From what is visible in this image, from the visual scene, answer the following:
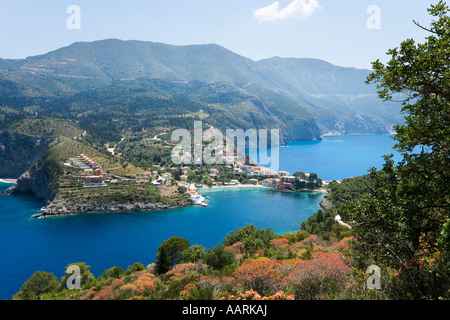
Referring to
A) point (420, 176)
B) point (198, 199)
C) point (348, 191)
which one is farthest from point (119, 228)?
point (420, 176)

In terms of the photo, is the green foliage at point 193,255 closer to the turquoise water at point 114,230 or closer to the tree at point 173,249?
the tree at point 173,249

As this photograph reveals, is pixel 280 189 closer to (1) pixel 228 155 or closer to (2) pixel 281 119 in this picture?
(1) pixel 228 155

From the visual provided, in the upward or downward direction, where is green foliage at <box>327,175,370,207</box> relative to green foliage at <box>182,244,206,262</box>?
downward

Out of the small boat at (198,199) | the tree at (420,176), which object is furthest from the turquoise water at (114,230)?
the tree at (420,176)

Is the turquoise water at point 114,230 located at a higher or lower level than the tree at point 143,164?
lower

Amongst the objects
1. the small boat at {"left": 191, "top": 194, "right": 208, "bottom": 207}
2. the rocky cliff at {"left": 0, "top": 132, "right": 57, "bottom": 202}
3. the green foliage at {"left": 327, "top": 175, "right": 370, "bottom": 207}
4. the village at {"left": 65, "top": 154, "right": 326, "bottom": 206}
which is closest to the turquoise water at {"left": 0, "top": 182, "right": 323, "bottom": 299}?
the small boat at {"left": 191, "top": 194, "right": 208, "bottom": 207}

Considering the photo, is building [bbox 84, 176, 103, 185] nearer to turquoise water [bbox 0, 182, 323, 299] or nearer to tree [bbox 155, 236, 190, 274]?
turquoise water [bbox 0, 182, 323, 299]

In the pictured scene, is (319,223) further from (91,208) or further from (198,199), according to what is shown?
(91,208)
